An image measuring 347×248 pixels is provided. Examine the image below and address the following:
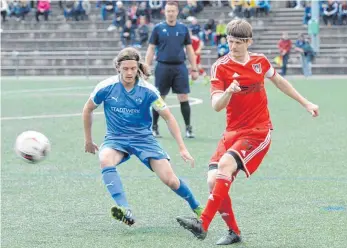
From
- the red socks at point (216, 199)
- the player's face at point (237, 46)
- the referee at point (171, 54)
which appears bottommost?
the referee at point (171, 54)

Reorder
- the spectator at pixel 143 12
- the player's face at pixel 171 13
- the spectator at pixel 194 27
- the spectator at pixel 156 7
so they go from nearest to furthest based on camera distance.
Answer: the player's face at pixel 171 13
the spectator at pixel 194 27
the spectator at pixel 143 12
the spectator at pixel 156 7

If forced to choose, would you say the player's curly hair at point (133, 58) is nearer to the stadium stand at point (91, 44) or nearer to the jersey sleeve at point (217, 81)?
the jersey sleeve at point (217, 81)

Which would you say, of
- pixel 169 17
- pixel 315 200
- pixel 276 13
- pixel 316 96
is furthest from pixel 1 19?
pixel 315 200

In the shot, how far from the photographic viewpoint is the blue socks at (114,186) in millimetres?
8086

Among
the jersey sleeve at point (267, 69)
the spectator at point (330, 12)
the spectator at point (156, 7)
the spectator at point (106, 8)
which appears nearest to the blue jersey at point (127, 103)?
the jersey sleeve at point (267, 69)

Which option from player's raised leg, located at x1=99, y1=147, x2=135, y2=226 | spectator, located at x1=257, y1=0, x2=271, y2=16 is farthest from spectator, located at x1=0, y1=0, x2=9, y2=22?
player's raised leg, located at x1=99, y1=147, x2=135, y2=226

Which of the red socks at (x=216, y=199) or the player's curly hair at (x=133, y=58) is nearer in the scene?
the red socks at (x=216, y=199)

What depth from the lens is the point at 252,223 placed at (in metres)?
8.27

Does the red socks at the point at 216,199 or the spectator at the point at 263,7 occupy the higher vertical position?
the red socks at the point at 216,199

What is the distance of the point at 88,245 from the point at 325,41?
109 ft

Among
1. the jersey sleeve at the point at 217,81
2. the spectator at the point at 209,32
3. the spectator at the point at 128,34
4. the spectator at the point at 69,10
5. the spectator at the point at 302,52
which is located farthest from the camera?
the spectator at the point at 69,10

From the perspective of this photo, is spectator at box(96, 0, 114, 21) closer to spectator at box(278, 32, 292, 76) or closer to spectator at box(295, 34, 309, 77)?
spectator at box(278, 32, 292, 76)

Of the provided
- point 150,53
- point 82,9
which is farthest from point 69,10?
point 150,53

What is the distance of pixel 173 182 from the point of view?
8.26m
